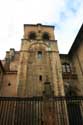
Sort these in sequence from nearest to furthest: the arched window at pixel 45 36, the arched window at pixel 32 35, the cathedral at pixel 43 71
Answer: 1. the cathedral at pixel 43 71
2. the arched window at pixel 32 35
3. the arched window at pixel 45 36

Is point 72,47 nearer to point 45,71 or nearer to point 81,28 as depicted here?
point 81,28

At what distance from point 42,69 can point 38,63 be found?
105cm

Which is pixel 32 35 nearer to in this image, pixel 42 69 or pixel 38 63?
pixel 38 63

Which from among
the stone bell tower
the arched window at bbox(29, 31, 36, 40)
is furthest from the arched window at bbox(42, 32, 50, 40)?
the arched window at bbox(29, 31, 36, 40)

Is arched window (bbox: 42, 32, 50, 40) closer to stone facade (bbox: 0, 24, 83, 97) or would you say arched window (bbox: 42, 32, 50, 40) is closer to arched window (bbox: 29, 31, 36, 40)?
stone facade (bbox: 0, 24, 83, 97)

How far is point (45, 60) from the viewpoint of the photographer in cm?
1691

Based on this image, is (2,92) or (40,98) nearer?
(40,98)

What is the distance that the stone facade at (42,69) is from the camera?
14414 mm

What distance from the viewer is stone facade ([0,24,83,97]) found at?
47.3 ft

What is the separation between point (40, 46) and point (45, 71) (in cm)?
420

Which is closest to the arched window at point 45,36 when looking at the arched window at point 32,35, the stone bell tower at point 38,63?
the stone bell tower at point 38,63

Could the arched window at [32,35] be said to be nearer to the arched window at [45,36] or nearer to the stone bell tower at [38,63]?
the stone bell tower at [38,63]

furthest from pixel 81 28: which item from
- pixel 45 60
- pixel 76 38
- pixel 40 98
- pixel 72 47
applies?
pixel 40 98

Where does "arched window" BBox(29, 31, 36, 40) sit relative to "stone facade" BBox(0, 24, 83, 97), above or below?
above
